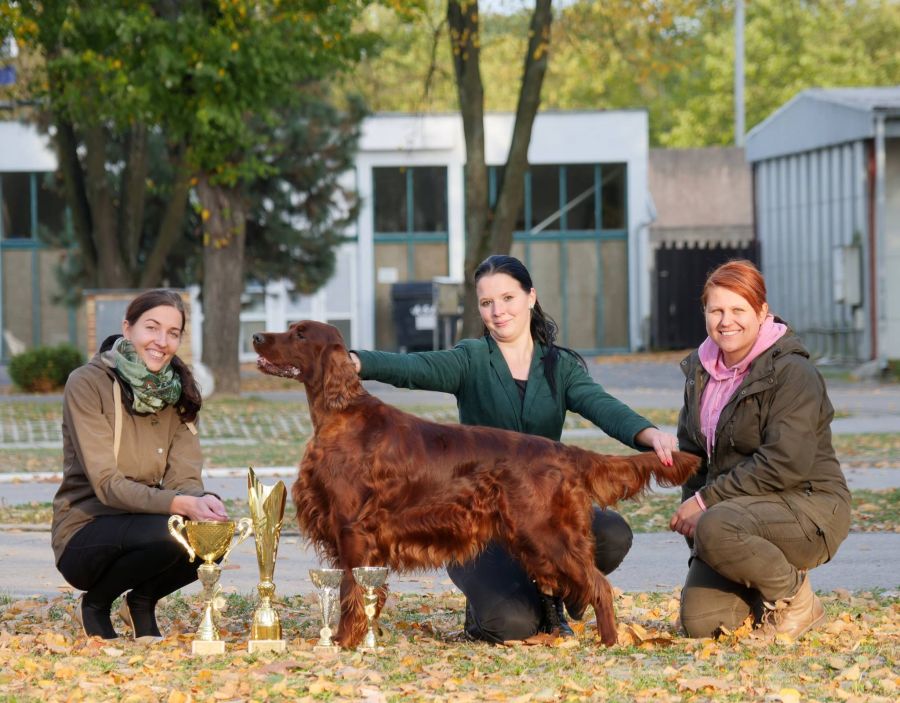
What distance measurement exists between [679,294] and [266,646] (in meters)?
27.6

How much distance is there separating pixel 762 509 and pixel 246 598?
270 centimetres

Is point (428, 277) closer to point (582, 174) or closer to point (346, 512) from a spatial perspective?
point (582, 174)

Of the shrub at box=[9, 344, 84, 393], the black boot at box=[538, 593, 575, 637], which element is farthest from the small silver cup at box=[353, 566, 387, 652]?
the shrub at box=[9, 344, 84, 393]

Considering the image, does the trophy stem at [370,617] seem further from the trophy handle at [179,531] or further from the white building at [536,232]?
the white building at [536,232]

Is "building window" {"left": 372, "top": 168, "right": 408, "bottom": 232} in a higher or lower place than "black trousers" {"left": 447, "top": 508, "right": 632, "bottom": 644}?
higher

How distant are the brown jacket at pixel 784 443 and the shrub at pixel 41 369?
18.0 metres

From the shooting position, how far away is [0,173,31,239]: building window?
33.5 metres

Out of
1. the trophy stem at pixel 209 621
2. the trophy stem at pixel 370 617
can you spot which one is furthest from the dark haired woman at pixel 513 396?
the trophy stem at pixel 209 621

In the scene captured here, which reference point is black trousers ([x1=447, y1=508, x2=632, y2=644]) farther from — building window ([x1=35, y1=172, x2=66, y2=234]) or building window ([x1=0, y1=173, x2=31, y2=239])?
building window ([x1=0, y1=173, x2=31, y2=239])

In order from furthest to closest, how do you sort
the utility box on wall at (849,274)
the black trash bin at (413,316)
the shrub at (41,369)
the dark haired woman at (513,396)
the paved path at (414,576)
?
the black trash bin at (413,316)
the utility box on wall at (849,274)
the shrub at (41,369)
the paved path at (414,576)
the dark haired woman at (513,396)

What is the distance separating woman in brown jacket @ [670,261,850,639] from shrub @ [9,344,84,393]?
58.8 feet

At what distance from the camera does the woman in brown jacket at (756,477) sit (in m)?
5.54

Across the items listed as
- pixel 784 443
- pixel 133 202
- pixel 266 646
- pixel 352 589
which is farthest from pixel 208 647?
pixel 133 202

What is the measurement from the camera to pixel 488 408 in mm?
6023
